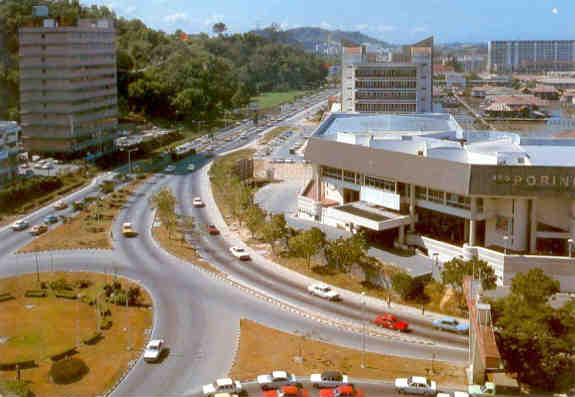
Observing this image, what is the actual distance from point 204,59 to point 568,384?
1000 inches

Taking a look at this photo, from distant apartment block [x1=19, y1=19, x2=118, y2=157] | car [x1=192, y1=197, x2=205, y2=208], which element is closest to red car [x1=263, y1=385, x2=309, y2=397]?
car [x1=192, y1=197, x2=205, y2=208]

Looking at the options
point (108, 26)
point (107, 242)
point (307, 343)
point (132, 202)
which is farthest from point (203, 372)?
point (108, 26)

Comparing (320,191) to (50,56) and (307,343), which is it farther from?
(50,56)

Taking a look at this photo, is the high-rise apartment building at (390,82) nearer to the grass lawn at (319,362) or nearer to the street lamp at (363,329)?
the street lamp at (363,329)

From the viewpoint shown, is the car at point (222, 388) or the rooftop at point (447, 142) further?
the rooftop at point (447, 142)

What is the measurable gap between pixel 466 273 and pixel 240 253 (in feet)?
12.0

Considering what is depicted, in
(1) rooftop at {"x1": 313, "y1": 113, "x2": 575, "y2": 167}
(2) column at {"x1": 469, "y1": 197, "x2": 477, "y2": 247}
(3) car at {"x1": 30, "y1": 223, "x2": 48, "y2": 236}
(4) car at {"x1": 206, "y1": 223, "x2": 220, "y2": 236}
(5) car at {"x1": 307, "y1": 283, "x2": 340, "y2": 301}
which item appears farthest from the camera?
(4) car at {"x1": 206, "y1": 223, "x2": 220, "y2": 236}

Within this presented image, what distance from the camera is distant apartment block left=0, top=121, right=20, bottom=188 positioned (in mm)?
15570

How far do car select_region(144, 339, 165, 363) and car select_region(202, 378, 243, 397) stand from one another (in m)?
0.91

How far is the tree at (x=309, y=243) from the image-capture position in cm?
1142

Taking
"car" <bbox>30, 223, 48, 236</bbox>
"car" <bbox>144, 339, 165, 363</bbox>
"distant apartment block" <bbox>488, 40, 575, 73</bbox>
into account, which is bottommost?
"car" <bbox>144, 339, 165, 363</bbox>

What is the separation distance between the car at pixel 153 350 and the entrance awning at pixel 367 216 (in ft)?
15.2

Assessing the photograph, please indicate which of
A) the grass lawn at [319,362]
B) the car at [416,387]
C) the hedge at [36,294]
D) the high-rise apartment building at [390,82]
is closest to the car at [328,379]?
the grass lawn at [319,362]

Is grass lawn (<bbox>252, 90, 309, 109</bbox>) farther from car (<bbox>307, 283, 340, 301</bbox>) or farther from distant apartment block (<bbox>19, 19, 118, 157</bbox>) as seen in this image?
car (<bbox>307, 283, 340, 301</bbox>)
